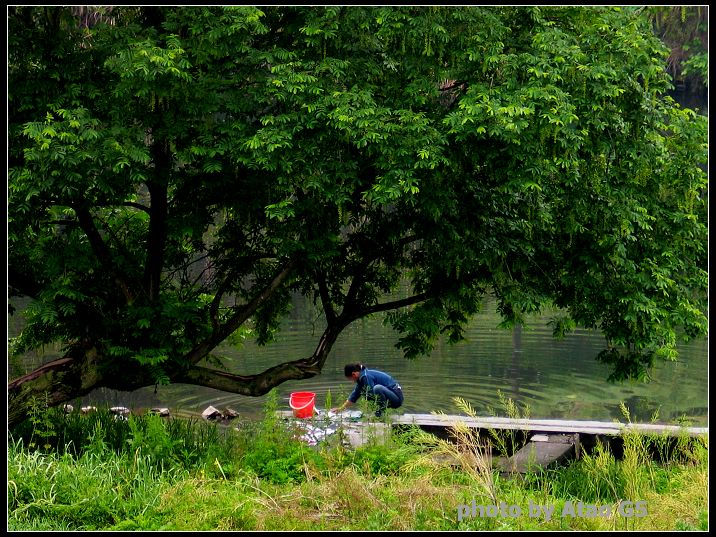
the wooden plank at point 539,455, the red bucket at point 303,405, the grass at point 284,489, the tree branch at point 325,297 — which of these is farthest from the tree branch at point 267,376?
the wooden plank at point 539,455

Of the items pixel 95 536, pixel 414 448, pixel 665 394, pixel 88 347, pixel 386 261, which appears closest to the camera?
pixel 95 536

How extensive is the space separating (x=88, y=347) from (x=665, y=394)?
→ 42.0 ft

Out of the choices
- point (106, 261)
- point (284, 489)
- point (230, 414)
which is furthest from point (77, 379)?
point (230, 414)

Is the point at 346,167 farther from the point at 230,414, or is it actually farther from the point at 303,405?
the point at 230,414

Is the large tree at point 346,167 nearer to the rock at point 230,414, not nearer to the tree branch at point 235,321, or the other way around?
the tree branch at point 235,321

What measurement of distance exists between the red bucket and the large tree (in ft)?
3.34

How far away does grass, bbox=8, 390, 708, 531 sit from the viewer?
6535 millimetres

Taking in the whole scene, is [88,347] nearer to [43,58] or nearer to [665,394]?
[43,58]

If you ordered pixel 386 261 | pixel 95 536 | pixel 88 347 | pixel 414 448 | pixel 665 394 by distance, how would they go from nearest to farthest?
pixel 95 536
pixel 414 448
pixel 88 347
pixel 386 261
pixel 665 394

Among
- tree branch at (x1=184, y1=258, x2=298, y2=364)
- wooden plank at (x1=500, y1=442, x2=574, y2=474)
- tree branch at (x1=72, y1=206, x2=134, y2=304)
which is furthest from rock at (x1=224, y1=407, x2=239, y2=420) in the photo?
tree branch at (x1=72, y1=206, x2=134, y2=304)

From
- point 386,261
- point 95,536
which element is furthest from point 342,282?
point 95,536

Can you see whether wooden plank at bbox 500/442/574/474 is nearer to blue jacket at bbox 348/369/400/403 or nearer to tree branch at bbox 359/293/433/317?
blue jacket at bbox 348/369/400/403

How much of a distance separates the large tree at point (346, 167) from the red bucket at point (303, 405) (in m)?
1.02

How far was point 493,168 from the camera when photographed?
8.95m
